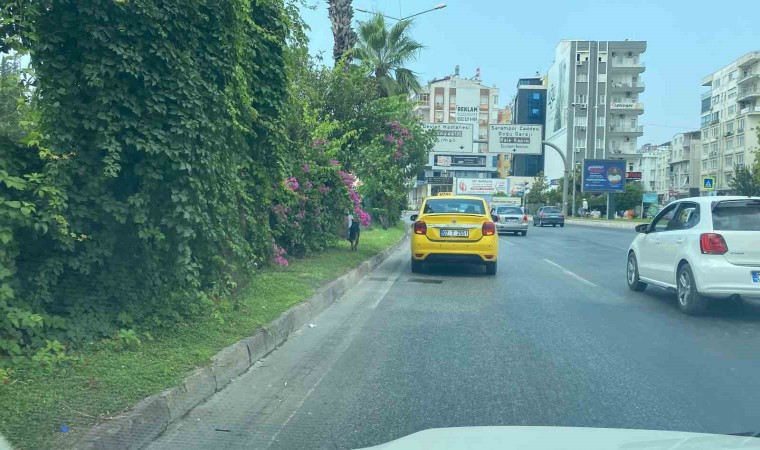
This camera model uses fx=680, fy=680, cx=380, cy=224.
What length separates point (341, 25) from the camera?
19719mm

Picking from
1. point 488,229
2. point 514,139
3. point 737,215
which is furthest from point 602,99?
point 737,215

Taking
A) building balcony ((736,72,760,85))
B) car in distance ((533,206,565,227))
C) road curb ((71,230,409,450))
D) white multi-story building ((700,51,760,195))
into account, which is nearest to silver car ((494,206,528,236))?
car in distance ((533,206,565,227))

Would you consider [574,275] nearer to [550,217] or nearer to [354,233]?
[354,233]

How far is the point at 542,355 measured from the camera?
6781 mm

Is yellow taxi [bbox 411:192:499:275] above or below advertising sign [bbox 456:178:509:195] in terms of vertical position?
below

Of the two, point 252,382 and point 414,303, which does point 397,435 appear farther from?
point 414,303

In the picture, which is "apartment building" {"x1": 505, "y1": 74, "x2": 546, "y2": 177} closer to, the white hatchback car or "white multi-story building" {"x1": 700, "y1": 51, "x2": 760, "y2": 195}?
"white multi-story building" {"x1": 700, "y1": 51, "x2": 760, "y2": 195}

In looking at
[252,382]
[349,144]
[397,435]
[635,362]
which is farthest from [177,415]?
[349,144]

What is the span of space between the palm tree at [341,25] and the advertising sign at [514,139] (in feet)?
74.2

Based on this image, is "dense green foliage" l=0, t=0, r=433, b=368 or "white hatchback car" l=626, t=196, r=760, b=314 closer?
"dense green foliage" l=0, t=0, r=433, b=368

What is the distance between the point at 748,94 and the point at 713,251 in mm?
82898

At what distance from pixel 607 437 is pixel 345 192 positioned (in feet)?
37.7

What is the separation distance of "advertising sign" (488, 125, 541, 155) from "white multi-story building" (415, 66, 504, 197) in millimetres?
1232

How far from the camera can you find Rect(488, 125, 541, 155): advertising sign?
41.2m
